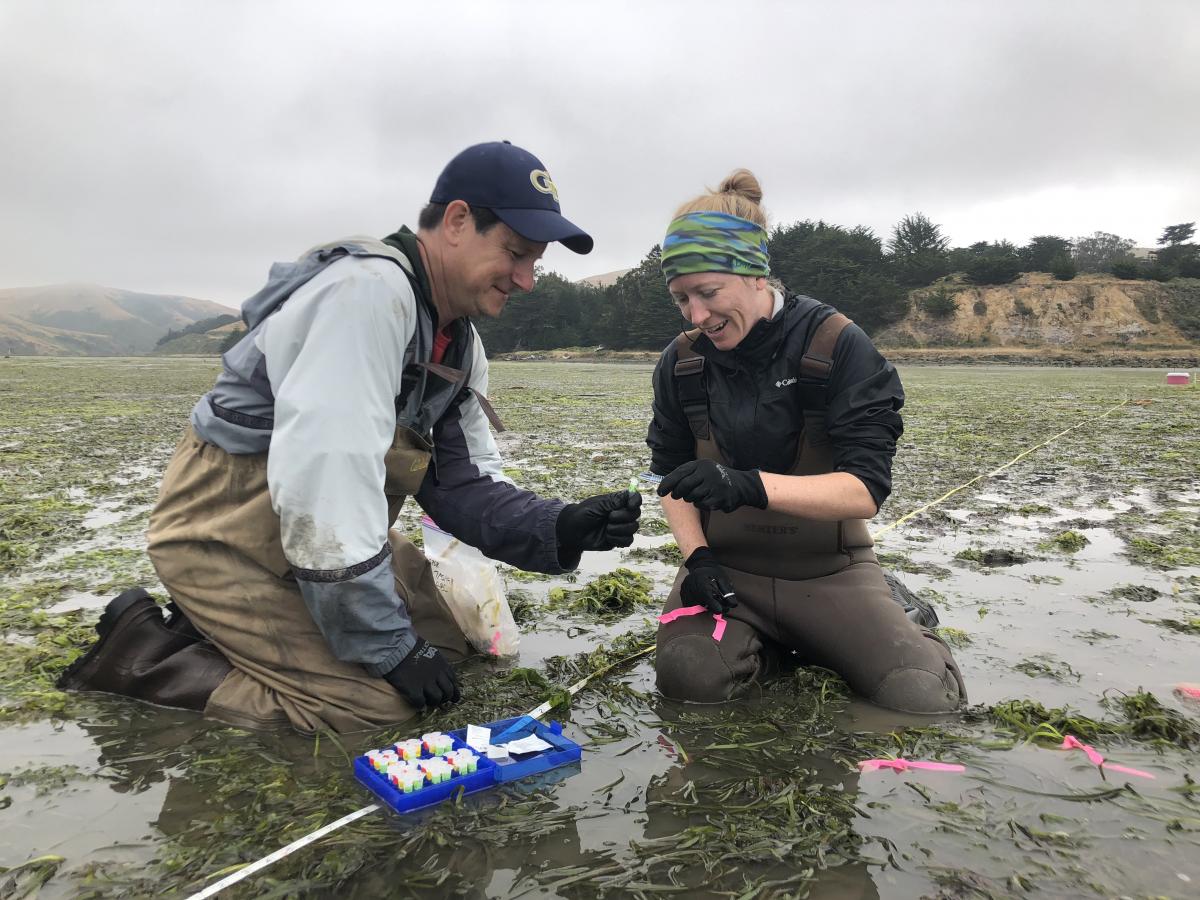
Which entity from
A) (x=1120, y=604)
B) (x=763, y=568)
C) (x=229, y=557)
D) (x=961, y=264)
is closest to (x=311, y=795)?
(x=229, y=557)

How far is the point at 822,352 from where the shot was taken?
313 cm

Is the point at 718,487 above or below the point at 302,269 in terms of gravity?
below

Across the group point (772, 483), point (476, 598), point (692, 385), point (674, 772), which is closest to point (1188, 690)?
point (772, 483)

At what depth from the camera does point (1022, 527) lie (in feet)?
19.1

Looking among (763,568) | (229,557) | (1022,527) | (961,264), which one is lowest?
(1022,527)

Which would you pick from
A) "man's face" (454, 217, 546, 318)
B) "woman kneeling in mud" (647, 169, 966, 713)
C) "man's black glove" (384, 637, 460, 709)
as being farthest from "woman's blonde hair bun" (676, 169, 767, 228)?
"man's black glove" (384, 637, 460, 709)

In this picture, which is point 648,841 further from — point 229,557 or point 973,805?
point 229,557

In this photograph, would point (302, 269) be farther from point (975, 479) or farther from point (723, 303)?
point (975, 479)

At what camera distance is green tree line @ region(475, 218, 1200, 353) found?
59.3 metres

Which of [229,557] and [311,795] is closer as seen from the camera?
[311,795]

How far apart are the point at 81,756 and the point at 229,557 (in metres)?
0.73

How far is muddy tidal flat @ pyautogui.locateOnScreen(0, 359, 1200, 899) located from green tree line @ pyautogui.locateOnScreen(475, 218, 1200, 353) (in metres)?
49.7

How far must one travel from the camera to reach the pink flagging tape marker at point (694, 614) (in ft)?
10.4

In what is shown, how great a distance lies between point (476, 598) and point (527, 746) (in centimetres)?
110
